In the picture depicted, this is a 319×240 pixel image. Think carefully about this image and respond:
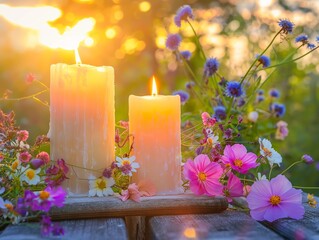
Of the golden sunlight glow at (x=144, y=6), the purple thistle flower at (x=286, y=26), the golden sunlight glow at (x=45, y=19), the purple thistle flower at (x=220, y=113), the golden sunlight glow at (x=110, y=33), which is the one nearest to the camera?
the purple thistle flower at (x=286, y=26)

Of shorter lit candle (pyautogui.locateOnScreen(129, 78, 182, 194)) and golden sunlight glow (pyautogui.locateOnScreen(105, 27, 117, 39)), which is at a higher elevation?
golden sunlight glow (pyautogui.locateOnScreen(105, 27, 117, 39))

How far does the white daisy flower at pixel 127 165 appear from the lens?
1.15 m

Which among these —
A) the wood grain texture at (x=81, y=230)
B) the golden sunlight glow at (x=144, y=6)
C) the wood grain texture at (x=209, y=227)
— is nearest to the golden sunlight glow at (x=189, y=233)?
the wood grain texture at (x=209, y=227)

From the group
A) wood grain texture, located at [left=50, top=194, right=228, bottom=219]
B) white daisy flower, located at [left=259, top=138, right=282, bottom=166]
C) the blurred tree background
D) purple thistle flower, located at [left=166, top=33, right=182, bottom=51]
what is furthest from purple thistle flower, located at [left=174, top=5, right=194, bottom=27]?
the blurred tree background

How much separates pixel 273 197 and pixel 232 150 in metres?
0.13

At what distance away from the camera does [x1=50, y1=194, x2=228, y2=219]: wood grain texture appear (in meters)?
1.09

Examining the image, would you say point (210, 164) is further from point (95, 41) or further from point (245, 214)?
point (95, 41)

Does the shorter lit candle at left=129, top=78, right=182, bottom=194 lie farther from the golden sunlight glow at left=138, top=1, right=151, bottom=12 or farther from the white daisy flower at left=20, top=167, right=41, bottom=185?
the golden sunlight glow at left=138, top=1, right=151, bottom=12

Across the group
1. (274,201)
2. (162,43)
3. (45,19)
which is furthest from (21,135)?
(162,43)

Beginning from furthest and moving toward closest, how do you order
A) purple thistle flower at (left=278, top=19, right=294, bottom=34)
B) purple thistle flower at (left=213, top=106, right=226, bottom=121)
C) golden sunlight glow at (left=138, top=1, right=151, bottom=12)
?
1. golden sunlight glow at (left=138, top=1, right=151, bottom=12)
2. purple thistle flower at (left=213, top=106, right=226, bottom=121)
3. purple thistle flower at (left=278, top=19, right=294, bottom=34)

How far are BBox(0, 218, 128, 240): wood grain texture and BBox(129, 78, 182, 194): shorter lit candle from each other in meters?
0.15

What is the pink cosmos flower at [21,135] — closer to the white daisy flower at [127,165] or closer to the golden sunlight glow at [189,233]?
the white daisy flower at [127,165]

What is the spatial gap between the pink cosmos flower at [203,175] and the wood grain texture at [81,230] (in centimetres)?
18

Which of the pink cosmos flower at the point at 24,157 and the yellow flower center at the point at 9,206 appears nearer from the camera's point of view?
the yellow flower center at the point at 9,206
